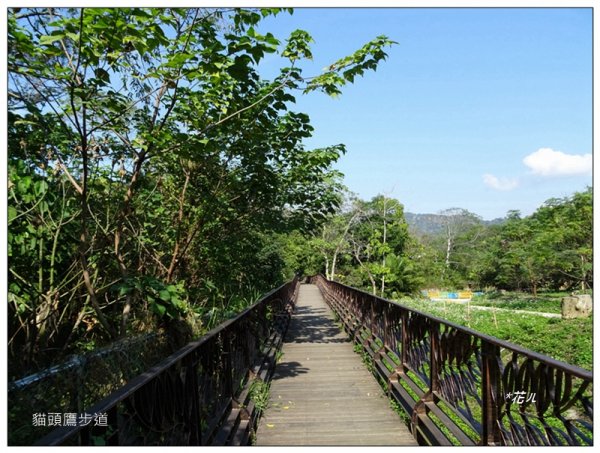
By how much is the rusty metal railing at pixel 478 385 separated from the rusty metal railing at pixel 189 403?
5.02 ft

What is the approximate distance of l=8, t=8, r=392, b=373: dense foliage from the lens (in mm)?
3113

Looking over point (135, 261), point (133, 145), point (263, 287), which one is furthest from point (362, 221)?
point (133, 145)

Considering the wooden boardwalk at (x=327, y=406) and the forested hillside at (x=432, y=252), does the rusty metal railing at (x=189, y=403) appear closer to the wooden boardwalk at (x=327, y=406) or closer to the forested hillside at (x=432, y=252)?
the wooden boardwalk at (x=327, y=406)

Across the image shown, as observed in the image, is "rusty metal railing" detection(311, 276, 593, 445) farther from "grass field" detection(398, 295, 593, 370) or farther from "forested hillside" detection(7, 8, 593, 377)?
"grass field" detection(398, 295, 593, 370)

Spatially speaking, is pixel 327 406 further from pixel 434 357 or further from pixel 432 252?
pixel 432 252

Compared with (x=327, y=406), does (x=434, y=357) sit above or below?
above

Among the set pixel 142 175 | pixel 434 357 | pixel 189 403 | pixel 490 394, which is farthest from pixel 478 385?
pixel 142 175

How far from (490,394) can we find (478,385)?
0.27 metres

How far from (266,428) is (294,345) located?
452 cm

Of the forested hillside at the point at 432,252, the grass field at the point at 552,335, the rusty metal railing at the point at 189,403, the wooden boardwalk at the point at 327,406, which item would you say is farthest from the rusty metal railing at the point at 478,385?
the forested hillside at the point at 432,252

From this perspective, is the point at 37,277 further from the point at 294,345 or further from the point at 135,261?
the point at 294,345

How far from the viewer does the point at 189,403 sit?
257cm

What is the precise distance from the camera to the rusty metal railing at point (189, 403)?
161cm

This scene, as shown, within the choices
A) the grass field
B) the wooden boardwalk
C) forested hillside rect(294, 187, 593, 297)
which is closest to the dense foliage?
the wooden boardwalk
